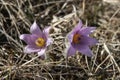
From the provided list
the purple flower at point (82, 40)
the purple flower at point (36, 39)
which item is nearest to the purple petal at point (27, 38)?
the purple flower at point (36, 39)

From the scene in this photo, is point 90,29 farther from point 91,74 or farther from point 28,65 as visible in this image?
point 28,65

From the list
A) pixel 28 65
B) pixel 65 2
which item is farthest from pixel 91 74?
pixel 65 2

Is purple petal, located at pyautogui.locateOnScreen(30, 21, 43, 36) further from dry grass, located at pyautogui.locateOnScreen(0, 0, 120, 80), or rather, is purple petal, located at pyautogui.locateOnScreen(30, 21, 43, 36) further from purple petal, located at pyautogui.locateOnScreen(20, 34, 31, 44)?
dry grass, located at pyautogui.locateOnScreen(0, 0, 120, 80)

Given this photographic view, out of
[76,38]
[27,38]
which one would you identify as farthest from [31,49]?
[76,38]

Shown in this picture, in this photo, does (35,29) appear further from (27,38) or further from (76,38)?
(76,38)

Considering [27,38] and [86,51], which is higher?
[27,38]

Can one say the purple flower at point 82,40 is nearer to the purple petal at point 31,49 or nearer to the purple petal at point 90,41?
the purple petal at point 90,41

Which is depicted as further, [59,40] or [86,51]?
[59,40]

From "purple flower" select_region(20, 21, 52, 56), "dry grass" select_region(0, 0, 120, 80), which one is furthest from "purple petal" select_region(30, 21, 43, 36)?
"dry grass" select_region(0, 0, 120, 80)
